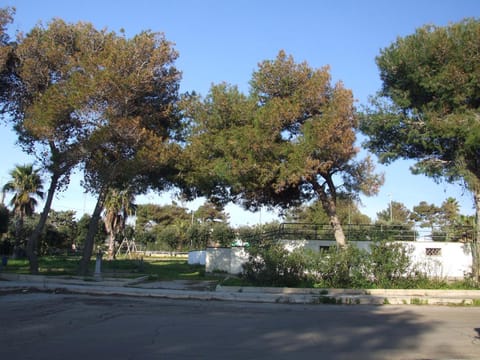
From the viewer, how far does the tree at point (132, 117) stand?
67.5 feet

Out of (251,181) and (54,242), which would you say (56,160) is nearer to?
(251,181)

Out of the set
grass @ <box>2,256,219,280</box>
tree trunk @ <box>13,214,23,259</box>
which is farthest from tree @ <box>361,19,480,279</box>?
tree trunk @ <box>13,214,23,259</box>

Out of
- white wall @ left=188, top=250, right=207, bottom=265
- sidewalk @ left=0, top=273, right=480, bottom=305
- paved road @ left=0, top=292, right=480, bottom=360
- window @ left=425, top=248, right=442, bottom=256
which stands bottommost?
paved road @ left=0, top=292, right=480, bottom=360

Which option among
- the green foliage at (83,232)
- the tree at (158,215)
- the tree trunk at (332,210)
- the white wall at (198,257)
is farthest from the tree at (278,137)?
the tree at (158,215)

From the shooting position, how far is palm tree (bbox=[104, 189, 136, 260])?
1941 inches

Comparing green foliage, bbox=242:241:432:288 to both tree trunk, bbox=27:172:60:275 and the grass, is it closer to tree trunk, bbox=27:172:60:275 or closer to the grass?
the grass

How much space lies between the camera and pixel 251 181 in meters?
20.5

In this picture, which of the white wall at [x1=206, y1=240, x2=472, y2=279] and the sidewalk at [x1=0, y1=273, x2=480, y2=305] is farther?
the white wall at [x1=206, y1=240, x2=472, y2=279]

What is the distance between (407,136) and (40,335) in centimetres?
1923

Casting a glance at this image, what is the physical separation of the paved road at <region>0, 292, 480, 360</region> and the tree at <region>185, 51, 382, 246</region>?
6.77m

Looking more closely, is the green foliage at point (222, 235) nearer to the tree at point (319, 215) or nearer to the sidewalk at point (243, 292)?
the tree at point (319, 215)

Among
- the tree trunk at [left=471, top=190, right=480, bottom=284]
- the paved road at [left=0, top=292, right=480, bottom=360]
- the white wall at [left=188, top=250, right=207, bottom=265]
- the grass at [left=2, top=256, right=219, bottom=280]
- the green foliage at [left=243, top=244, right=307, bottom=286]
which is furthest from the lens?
the white wall at [left=188, top=250, right=207, bottom=265]

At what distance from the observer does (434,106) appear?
2192cm

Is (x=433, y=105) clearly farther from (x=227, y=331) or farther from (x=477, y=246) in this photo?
(x=227, y=331)
